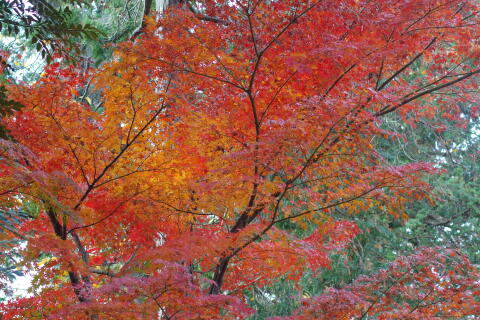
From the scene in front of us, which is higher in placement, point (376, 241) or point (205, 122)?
point (376, 241)

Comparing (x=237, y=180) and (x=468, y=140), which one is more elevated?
(x=468, y=140)

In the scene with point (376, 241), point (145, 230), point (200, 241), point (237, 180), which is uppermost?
point (376, 241)

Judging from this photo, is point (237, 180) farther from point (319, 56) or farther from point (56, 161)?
point (56, 161)

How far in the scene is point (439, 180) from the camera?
1062 cm

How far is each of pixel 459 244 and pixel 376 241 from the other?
187 centimetres

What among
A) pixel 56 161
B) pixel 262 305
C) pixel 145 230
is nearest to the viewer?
pixel 56 161

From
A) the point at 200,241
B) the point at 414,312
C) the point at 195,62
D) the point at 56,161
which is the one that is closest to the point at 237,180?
the point at 200,241

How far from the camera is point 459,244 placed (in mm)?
10836

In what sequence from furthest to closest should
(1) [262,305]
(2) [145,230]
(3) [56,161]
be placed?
(1) [262,305], (2) [145,230], (3) [56,161]

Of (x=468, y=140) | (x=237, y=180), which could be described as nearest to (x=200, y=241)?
(x=237, y=180)

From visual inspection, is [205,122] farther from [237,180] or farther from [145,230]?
[145,230]

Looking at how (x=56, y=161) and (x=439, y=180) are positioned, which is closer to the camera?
(x=56, y=161)

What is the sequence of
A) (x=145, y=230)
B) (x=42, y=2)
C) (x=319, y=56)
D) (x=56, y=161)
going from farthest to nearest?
(x=145, y=230), (x=56, y=161), (x=319, y=56), (x=42, y=2)

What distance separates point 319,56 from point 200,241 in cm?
166
